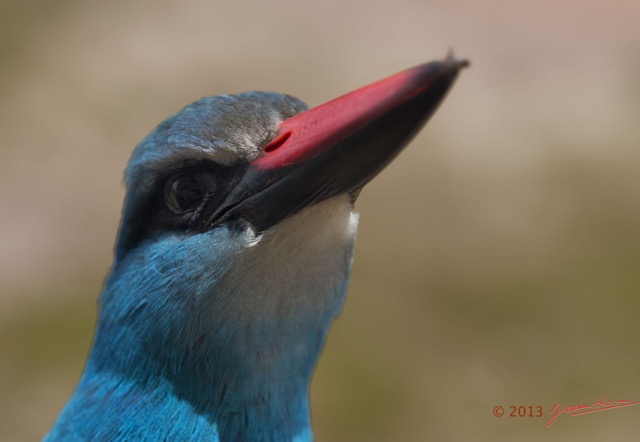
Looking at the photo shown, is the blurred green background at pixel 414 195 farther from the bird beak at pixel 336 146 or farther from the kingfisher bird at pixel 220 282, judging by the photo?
the bird beak at pixel 336 146

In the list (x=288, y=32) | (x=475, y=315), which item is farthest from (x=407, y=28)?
(x=475, y=315)

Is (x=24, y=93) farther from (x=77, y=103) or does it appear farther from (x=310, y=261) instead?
(x=310, y=261)
